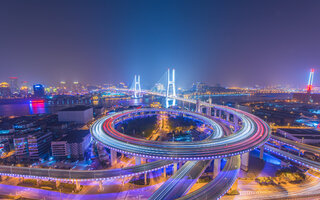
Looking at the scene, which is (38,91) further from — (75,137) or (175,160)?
(175,160)

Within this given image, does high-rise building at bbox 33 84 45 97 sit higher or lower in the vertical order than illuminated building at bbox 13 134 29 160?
higher

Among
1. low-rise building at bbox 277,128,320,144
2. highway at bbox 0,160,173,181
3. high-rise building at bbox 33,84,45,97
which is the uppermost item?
high-rise building at bbox 33,84,45,97

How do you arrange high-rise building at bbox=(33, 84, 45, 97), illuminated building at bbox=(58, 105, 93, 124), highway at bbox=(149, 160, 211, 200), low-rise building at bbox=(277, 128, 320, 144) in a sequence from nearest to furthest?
highway at bbox=(149, 160, 211, 200) → low-rise building at bbox=(277, 128, 320, 144) → illuminated building at bbox=(58, 105, 93, 124) → high-rise building at bbox=(33, 84, 45, 97)

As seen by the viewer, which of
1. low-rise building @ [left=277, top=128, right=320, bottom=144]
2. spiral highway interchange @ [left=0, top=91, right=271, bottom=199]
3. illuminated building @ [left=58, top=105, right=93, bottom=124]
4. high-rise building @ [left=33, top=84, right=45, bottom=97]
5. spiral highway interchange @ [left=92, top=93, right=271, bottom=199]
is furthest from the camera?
high-rise building @ [left=33, top=84, right=45, bottom=97]

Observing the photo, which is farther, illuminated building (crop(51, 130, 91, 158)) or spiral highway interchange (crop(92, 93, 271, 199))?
illuminated building (crop(51, 130, 91, 158))

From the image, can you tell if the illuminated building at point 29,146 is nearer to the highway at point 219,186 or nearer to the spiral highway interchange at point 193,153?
the spiral highway interchange at point 193,153

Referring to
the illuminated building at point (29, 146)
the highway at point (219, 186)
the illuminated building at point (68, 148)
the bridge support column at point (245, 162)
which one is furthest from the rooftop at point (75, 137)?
the bridge support column at point (245, 162)

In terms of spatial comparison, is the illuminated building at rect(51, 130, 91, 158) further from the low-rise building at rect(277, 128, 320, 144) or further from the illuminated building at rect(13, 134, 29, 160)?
the low-rise building at rect(277, 128, 320, 144)

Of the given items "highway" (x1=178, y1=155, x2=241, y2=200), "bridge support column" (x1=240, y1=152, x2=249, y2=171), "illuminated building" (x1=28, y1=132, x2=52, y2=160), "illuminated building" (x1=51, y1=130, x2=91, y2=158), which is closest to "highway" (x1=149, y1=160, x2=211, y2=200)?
"highway" (x1=178, y1=155, x2=241, y2=200)

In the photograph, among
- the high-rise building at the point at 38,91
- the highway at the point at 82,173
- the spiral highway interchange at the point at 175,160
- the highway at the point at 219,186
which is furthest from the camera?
the high-rise building at the point at 38,91

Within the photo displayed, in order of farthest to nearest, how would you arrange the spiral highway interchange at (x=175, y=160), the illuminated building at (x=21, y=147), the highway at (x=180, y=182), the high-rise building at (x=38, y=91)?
1. the high-rise building at (x=38, y=91)
2. the illuminated building at (x=21, y=147)
3. the spiral highway interchange at (x=175, y=160)
4. the highway at (x=180, y=182)

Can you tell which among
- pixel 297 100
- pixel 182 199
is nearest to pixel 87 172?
pixel 182 199

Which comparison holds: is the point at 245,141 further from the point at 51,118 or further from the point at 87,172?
the point at 51,118
